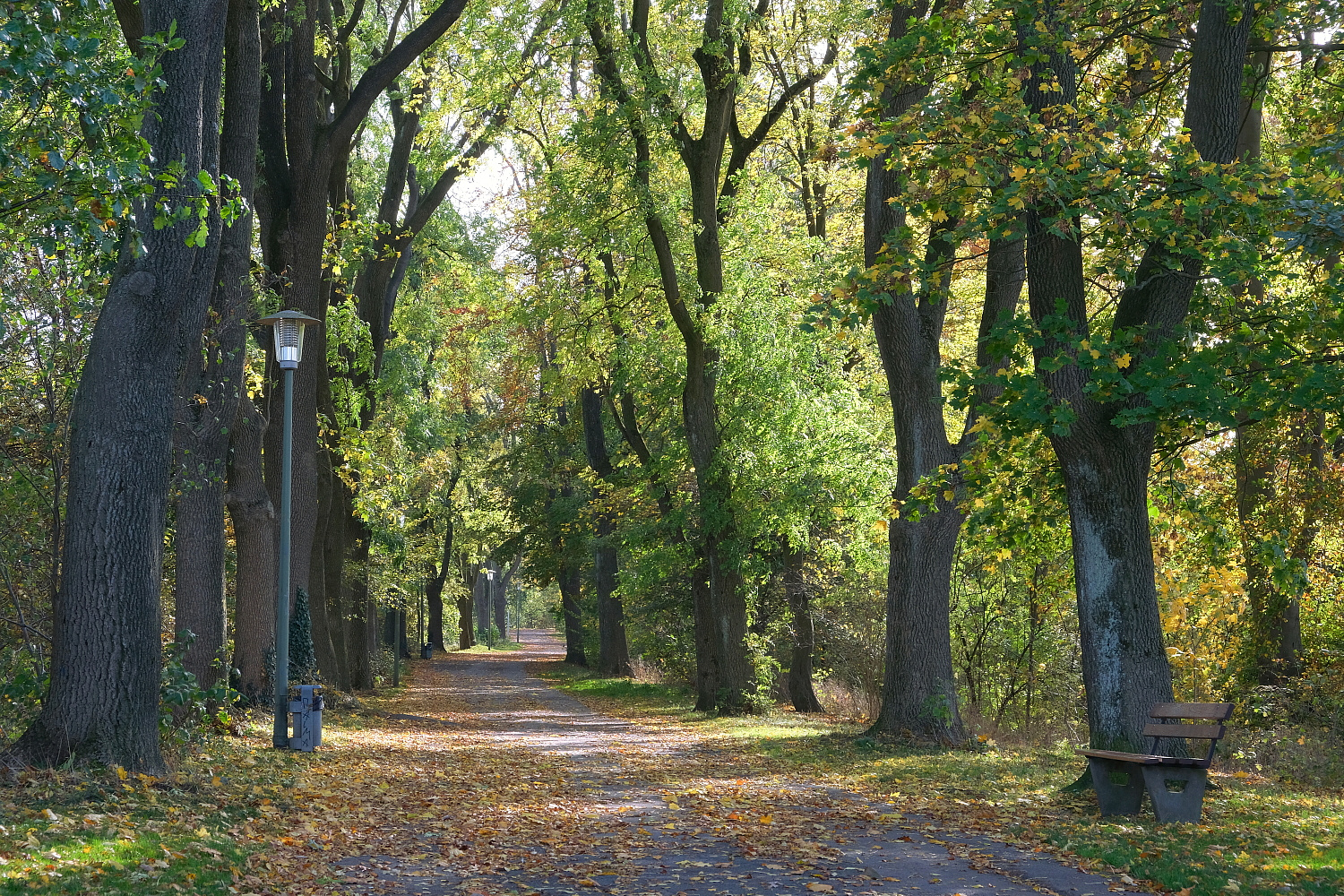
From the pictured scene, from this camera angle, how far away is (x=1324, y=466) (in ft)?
52.4

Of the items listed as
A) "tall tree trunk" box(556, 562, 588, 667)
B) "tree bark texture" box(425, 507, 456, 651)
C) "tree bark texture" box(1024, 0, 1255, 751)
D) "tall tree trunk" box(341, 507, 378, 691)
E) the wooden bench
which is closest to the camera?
the wooden bench

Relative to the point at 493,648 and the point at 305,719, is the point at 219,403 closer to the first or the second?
the point at 305,719

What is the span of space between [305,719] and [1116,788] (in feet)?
29.3

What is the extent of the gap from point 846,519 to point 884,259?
36.2 ft

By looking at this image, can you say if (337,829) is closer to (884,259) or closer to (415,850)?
(415,850)

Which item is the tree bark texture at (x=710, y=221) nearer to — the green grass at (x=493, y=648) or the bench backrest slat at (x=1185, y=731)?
the bench backrest slat at (x=1185, y=731)

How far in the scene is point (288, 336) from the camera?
13906mm

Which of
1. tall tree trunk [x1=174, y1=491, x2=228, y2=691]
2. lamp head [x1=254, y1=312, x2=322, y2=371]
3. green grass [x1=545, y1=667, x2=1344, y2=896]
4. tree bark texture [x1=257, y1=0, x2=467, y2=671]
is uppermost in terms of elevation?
tree bark texture [x1=257, y1=0, x2=467, y2=671]

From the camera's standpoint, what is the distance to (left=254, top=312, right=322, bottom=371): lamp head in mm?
13797

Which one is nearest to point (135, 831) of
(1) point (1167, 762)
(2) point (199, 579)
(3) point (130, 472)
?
(3) point (130, 472)

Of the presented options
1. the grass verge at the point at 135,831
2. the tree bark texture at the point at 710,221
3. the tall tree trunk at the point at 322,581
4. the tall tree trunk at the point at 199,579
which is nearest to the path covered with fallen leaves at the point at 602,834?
the grass verge at the point at 135,831

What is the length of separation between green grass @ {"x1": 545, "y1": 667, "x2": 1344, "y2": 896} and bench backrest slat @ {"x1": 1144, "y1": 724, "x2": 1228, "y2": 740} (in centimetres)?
65

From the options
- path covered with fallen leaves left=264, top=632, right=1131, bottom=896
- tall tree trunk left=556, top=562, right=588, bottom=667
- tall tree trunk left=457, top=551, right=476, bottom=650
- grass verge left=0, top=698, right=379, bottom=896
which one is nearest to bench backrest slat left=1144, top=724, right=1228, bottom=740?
path covered with fallen leaves left=264, top=632, right=1131, bottom=896

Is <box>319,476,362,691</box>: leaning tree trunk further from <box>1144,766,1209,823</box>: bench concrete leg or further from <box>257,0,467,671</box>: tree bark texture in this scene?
<box>1144,766,1209,823</box>: bench concrete leg
